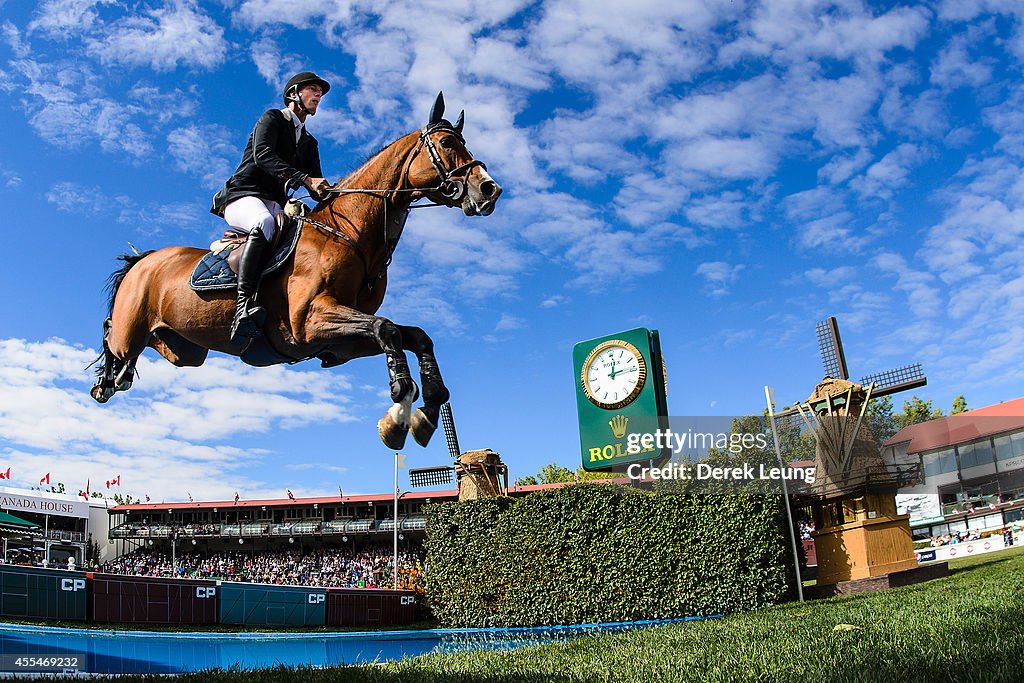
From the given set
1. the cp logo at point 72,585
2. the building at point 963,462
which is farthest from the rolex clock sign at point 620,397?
the building at point 963,462

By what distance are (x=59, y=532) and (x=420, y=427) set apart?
47986mm

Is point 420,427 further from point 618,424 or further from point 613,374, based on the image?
point 613,374

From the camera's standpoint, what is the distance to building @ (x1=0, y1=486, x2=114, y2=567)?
121ft

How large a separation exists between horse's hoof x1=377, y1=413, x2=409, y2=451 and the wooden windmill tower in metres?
18.6

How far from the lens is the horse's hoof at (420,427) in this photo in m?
4.07

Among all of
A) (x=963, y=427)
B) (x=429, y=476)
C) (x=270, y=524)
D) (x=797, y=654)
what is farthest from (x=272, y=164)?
(x=963, y=427)

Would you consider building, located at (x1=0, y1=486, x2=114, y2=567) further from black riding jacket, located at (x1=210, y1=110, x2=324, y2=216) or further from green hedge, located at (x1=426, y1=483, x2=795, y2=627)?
black riding jacket, located at (x1=210, y1=110, x2=324, y2=216)

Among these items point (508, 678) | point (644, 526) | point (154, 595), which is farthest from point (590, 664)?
point (154, 595)

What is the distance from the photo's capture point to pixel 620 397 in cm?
2127

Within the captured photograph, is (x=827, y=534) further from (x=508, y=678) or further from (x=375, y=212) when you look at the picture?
(x=375, y=212)

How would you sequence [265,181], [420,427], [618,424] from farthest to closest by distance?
[618,424]
[265,181]
[420,427]

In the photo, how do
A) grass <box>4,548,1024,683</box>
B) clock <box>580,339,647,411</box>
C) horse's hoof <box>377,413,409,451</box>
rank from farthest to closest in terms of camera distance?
clock <box>580,339,647,411</box> < grass <box>4,548,1024,683</box> < horse's hoof <box>377,413,409,451</box>

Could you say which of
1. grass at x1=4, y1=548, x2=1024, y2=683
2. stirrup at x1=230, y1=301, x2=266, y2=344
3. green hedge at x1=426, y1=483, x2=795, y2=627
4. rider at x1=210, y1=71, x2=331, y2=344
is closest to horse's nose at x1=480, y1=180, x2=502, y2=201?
rider at x1=210, y1=71, x2=331, y2=344

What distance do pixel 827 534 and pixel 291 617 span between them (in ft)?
49.6
